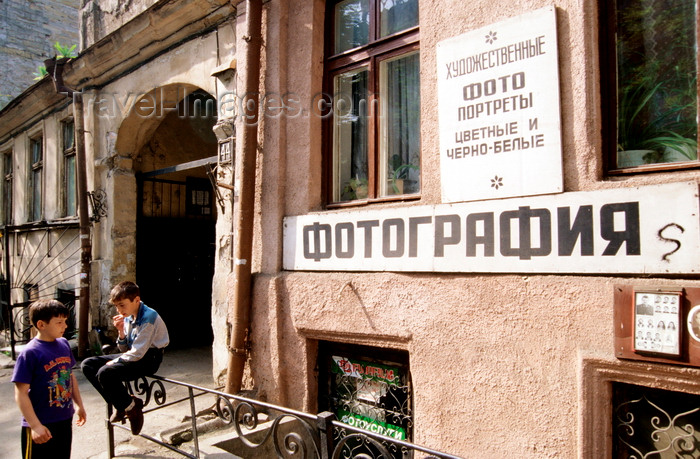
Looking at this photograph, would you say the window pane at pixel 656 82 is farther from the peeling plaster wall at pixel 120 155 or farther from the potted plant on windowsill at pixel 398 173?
the peeling plaster wall at pixel 120 155

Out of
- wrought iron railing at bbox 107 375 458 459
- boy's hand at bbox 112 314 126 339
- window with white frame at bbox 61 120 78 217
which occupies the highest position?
window with white frame at bbox 61 120 78 217

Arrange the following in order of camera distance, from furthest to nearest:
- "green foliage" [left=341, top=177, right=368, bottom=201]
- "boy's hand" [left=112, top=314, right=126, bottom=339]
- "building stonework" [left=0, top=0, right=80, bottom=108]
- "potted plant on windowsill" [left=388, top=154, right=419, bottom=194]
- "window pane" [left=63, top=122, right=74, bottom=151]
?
"building stonework" [left=0, top=0, right=80, bottom=108]
"window pane" [left=63, top=122, right=74, bottom=151]
"green foliage" [left=341, top=177, right=368, bottom=201]
"potted plant on windowsill" [left=388, top=154, right=419, bottom=194]
"boy's hand" [left=112, top=314, right=126, bottom=339]

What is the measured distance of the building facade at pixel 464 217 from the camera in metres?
2.71

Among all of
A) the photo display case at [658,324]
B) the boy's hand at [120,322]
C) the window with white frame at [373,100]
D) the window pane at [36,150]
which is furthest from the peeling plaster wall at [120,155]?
Answer: the photo display case at [658,324]

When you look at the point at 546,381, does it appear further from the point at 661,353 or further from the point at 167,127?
the point at 167,127

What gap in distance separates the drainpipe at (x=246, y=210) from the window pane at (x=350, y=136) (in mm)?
754

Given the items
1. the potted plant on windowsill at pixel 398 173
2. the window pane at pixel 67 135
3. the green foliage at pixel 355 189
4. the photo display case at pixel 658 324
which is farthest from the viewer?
the window pane at pixel 67 135

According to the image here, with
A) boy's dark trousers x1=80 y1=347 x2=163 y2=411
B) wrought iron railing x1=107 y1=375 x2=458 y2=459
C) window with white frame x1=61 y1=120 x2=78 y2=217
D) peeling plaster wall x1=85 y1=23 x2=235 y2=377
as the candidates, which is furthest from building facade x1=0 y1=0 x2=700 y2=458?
window with white frame x1=61 y1=120 x2=78 y2=217

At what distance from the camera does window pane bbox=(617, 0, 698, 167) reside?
110 inches

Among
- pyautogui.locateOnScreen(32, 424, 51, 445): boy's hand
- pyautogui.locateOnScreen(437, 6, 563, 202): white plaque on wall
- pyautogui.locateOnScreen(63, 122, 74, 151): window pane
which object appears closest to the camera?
pyautogui.locateOnScreen(32, 424, 51, 445): boy's hand

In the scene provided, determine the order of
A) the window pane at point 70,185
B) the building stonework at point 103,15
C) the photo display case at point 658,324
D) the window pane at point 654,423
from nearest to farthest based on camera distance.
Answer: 1. the photo display case at point 658,324
2. the window pane at point 654,423
3. the building stonework at point 103,15
4. the window pane at point 70,185

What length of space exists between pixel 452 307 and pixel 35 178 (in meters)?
10.5

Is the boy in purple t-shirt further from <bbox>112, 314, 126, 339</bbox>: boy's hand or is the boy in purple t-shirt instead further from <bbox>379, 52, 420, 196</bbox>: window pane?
<bbox>379, 52, 420, 196</bbox>: window pane

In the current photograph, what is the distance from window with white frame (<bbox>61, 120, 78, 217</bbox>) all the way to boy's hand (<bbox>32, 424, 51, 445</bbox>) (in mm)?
7108
